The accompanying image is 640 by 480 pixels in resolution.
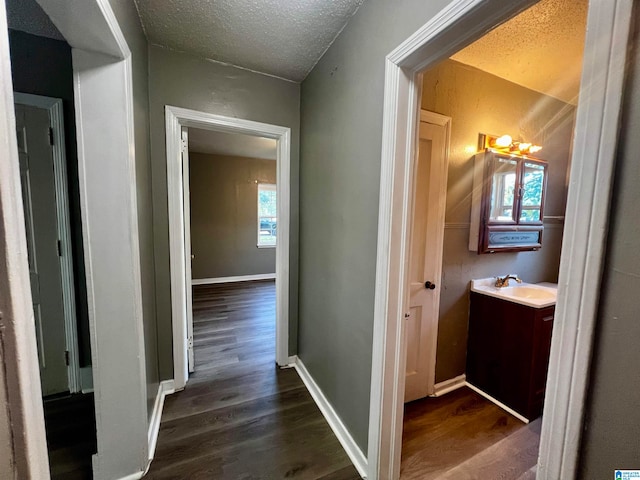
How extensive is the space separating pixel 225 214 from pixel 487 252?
4.52 meters

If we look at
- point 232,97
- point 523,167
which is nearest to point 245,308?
point 232,97

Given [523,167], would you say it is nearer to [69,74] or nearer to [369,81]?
[369,81]

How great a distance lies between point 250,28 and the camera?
151cm

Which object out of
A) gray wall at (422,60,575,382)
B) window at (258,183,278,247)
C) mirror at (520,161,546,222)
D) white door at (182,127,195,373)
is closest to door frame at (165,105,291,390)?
white door at (182,127,195,373)

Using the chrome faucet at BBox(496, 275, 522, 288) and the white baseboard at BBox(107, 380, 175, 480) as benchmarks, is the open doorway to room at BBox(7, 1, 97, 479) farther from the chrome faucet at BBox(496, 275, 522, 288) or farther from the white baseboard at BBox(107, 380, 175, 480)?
the chrome faucet at BBox(496, 275, 522, 288)

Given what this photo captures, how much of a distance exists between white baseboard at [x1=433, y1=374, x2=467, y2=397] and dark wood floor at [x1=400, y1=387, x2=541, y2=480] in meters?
0.05

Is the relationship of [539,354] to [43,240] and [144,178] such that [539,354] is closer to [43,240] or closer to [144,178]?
[144,178]

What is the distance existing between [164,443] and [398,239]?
1829 mm

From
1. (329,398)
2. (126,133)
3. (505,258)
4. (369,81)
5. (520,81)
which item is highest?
(520,81)

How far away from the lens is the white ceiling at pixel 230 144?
11.9 ft

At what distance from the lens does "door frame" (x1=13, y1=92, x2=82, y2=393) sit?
5.66ft

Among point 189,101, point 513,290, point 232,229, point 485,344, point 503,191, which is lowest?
point 485,344

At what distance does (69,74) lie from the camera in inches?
69.2

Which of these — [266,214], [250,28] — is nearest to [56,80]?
[250,28]
